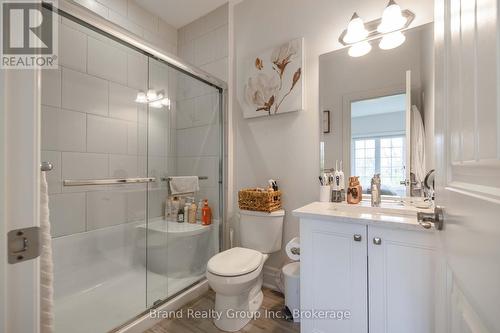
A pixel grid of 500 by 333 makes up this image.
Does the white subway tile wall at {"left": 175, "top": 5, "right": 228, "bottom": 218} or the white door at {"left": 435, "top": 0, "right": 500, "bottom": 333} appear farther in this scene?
the white subway tile wall at {"left": 175, "top": 5, "right": 228, "bottom": 218}

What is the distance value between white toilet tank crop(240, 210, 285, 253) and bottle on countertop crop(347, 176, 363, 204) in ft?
1.72

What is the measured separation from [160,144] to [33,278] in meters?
1.75

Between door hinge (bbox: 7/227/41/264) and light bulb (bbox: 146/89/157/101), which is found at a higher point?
light bulb (bbox: 146/89/157/101)

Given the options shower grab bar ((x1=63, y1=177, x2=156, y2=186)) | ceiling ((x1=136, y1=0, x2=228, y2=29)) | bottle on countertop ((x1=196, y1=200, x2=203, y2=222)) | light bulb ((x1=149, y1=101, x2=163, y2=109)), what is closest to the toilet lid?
bottle on countertop ((x1=196, y1=200, x2=203, y2=222))

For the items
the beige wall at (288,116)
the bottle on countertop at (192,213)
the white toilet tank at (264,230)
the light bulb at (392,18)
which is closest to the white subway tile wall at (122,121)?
the bottle on countertop at (192,213)

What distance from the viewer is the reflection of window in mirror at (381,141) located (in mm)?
1417

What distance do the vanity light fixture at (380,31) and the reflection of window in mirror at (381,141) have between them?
34 centimetres

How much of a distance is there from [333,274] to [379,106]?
1097 millimetres

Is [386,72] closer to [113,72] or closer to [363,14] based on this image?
[363,14]

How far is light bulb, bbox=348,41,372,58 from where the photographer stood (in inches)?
59.5

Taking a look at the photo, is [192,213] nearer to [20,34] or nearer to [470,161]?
[20,34]

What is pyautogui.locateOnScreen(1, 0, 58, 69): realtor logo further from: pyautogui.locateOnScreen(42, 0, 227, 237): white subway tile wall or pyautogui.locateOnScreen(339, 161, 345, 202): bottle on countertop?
pyautogui.locateOnScreen(339, 161, 345, 202): bottle on countertop

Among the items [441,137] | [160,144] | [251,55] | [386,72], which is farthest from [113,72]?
[441,137]

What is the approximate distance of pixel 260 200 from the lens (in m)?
1.76
